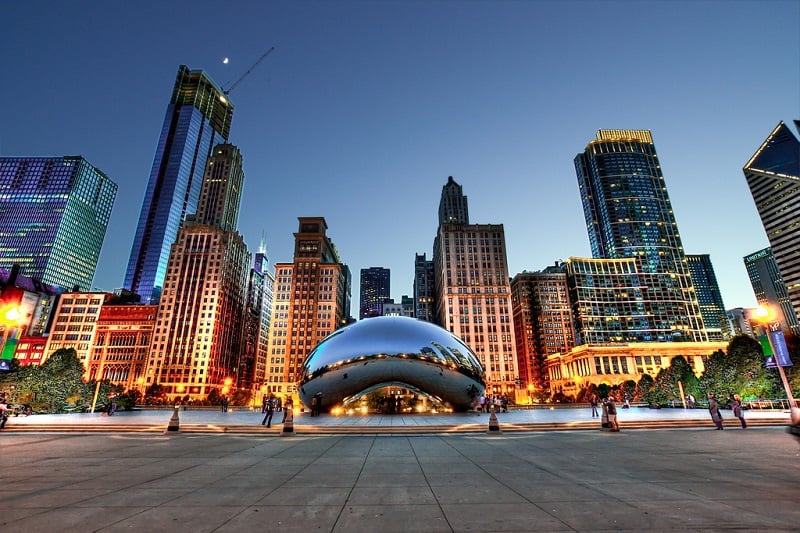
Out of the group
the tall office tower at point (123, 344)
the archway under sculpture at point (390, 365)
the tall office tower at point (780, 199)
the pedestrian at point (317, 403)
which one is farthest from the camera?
the tall office tower at point (123, 344)

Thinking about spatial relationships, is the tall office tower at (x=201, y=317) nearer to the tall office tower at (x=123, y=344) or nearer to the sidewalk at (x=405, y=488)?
the tall office tower at (x=123, y=344)

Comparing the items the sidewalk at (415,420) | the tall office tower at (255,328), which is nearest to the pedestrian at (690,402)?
the sidewalk at (415,420)

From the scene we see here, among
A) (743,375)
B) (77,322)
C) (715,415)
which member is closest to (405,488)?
(715,415)

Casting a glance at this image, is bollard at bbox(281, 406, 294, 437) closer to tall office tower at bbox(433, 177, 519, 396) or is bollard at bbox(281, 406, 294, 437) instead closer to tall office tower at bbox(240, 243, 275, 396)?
tall office tower at bbox(433, 177, 519, 396)

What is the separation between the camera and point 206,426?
21.2 meters

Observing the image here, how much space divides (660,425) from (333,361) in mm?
22836

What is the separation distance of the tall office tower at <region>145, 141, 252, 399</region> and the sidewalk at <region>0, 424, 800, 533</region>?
396ft

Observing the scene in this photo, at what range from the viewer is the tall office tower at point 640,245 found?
14512cm

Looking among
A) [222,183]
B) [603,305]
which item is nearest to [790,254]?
[603,305]

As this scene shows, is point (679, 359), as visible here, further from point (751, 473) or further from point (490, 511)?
point (490, 511)

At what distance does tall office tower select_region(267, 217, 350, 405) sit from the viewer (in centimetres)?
13075

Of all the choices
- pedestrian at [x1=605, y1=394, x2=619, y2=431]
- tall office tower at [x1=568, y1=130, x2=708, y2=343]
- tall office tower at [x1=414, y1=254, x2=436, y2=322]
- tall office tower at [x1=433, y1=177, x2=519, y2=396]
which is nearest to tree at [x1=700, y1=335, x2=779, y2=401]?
pedestrian at [x1=605, y1=394, x2=619, y2=431]

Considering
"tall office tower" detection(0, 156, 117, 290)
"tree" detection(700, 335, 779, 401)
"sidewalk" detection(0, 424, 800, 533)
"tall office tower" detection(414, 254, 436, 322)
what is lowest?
"sidewalk" detection(0, 424, 800, 533)

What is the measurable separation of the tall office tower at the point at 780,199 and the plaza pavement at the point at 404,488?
167m
